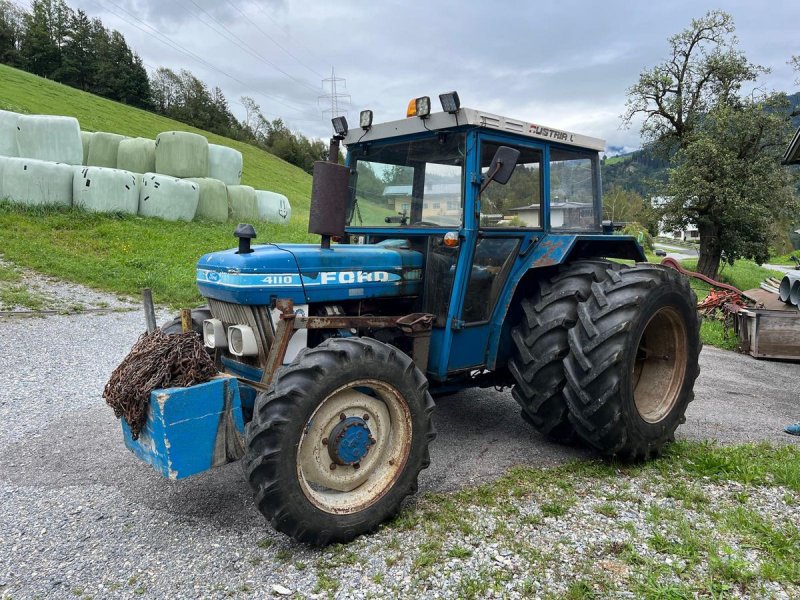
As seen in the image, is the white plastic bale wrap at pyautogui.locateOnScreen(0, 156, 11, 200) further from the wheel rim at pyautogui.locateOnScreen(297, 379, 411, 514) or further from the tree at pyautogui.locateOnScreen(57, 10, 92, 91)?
the tree at pyautogui.locateOnScreen(57, 10, 92, 91)

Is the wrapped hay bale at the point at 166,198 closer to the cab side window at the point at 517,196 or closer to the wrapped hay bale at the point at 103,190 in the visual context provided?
the wrapped hay bale at the point at 103,190

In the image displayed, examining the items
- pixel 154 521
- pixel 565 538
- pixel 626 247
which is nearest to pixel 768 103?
pixel 626 247

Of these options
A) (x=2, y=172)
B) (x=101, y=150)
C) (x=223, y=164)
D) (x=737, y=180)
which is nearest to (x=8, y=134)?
(x=2, y=172)

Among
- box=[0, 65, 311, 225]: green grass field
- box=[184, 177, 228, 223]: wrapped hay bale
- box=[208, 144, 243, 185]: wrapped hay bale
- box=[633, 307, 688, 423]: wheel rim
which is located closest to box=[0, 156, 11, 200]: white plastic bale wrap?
box=[184, 177, 228, 223]: wrapped hay bale

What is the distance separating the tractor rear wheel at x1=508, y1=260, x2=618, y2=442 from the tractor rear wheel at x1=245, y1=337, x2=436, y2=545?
1026 mm

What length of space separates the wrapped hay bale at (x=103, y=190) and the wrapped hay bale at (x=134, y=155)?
2742mm

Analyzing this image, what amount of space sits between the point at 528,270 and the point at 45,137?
568 inches

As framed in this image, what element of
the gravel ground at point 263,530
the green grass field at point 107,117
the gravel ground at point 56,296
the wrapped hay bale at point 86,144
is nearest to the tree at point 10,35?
the green grass field at point 107,117

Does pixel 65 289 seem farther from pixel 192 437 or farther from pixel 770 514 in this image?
pixel 770 514

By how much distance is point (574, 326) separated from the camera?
3830mm

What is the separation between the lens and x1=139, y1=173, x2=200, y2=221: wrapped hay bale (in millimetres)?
14812

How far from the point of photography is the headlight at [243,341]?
3373 millimetres

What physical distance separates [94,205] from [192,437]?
1282cm

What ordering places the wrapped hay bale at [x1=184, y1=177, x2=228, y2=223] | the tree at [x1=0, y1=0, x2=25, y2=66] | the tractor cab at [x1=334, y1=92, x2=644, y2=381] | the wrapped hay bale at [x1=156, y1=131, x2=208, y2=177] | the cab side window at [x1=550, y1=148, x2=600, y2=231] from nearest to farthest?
the tractor cab at [x1=334, y1=92, x2=644, y2=381] < the cab side window at [x1=550, y1=148, x2=600, y2=231] < the wrapped hay bale at [x1=184, y1=177, x2=228, y2=223] < the wrapped hay bale at [x1=156, y1=131, x2=208, y2=177] < the tree at [x1=0, y1=0, x2=25, y2=66]
